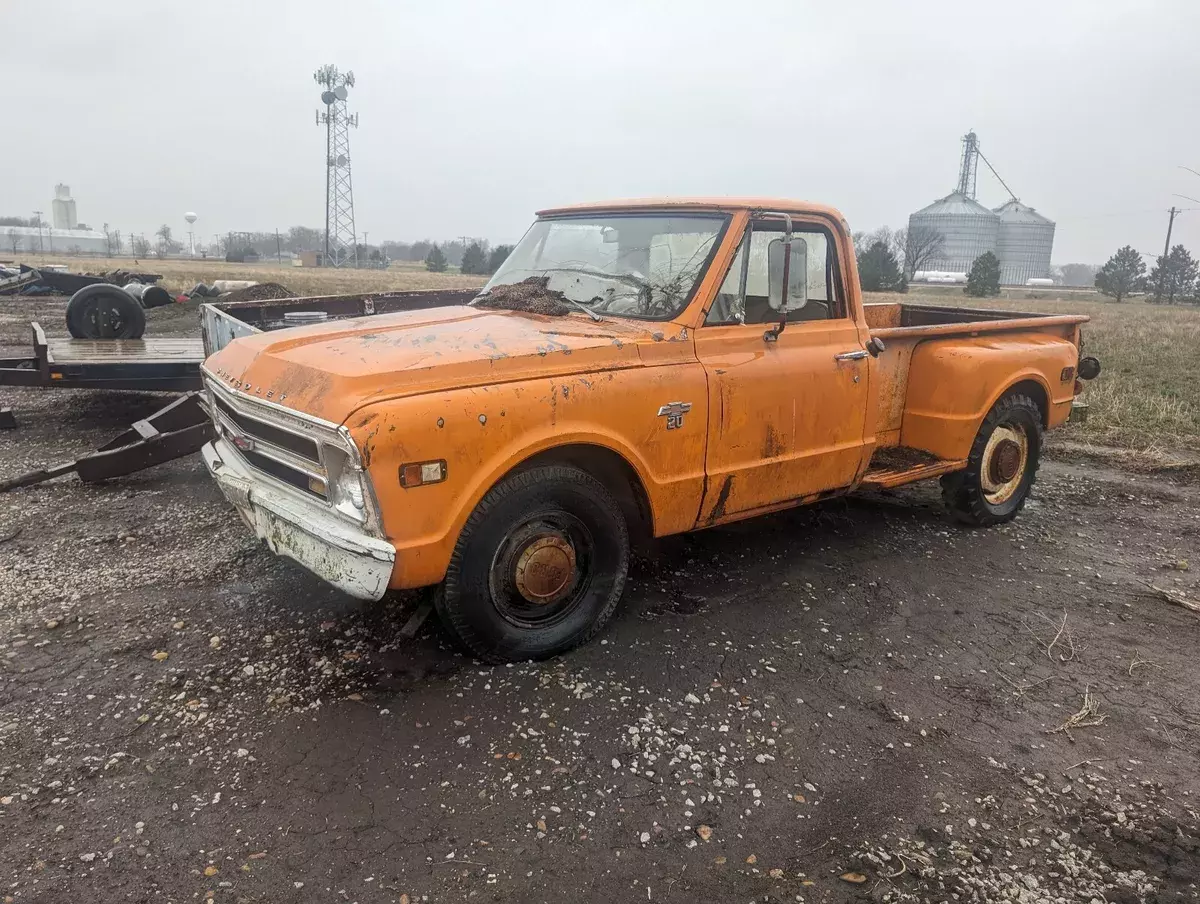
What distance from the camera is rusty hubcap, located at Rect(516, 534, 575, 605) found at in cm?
335

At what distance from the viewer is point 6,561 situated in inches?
173

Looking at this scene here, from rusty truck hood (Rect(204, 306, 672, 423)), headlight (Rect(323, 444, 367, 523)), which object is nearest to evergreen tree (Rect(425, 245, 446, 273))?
rusty truck hood (Rect(204, 306, 672, 423))

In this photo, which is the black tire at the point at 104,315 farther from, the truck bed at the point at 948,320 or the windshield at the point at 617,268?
the truck bed at the point at 948,320

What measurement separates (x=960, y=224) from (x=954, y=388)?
9951cm

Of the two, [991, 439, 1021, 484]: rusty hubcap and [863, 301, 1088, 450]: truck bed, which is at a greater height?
[863, 301, 1088, 450]: truck bed

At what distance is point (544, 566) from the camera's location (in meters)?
3.39

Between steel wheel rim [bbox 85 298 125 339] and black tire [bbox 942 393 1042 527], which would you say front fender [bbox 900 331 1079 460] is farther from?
steel wheel rim [bbox 85 298 125 339]

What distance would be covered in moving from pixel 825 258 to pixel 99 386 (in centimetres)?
601

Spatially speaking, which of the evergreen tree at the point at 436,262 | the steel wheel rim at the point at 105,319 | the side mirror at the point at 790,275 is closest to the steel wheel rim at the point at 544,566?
the side mirror at the point at 790,275

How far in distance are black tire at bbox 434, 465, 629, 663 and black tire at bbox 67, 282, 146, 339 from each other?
7.32 m

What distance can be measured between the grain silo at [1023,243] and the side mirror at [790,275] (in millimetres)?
104707

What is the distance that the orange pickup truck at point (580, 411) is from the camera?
2961 millimetres

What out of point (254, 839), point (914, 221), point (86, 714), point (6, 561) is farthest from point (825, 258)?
point (914, 221)

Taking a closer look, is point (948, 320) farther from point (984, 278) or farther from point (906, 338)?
point (984, 278)
